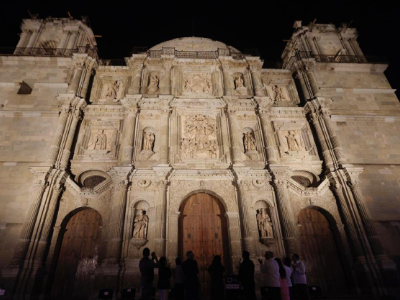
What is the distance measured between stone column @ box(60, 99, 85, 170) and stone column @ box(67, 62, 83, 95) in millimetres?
829

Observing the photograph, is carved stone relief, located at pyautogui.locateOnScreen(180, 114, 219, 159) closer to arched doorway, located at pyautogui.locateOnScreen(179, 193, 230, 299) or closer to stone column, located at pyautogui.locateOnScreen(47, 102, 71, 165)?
arched doorway, located at pyautogui.locateOnScreen(179, 193, 230, 299)

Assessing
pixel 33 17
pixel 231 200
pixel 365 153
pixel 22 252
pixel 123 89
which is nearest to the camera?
pixel 22 252

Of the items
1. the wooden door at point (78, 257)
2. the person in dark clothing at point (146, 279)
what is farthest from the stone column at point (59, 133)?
the person in dark clothing at point (146, 279)

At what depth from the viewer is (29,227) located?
32.7 ft

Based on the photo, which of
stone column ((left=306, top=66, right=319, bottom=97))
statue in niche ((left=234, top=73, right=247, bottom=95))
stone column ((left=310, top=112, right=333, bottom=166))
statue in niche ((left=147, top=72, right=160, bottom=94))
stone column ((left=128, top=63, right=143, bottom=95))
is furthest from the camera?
statue in niche ((left=234, top=73, right=247, bottom=95))

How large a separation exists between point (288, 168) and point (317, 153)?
264 centimetres

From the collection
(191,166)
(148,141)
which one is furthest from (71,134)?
(191,166)

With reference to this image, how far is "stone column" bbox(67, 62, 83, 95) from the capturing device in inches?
543

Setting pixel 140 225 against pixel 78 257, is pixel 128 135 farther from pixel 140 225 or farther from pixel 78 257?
pixel 78 257

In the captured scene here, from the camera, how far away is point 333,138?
42.4 feet

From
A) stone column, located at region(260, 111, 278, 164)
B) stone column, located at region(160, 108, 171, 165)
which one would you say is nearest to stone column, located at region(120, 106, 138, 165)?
stone column, located at region(160, 108, 171, 165)

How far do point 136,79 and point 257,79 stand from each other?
7.28 metres

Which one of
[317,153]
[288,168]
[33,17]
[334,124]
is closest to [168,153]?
[288,168]

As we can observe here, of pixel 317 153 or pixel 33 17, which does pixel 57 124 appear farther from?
pixel 317 153
